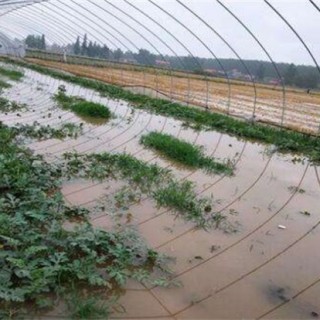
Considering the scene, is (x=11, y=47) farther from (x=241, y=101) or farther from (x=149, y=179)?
(x=149, y=179)

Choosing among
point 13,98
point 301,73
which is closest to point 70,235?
point 13,98

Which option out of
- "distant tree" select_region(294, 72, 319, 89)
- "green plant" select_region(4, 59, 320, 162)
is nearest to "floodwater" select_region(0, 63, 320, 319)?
"green plant" select_region(4, 59, 320, 162)

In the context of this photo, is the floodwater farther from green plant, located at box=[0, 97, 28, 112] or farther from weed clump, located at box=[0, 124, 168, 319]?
green plant, located at box=[0, 97, 28, 112]

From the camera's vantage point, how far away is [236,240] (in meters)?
4.65

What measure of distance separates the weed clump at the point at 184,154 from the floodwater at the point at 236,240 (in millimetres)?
292

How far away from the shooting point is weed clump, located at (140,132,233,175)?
25.2ft

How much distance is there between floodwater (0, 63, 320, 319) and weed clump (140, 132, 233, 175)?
292 mm

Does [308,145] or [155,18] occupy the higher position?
[155,18]

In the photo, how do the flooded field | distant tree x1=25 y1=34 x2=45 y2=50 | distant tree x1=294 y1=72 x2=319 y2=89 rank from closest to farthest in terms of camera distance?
1. the flooded field
2. distant tree x1=294 y1=72 x2=319 y2=89
3. distant tree x1=25 y1=34 x2=45 y2=50

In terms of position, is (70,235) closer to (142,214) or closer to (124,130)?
(142,214)

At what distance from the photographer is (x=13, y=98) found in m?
15.0

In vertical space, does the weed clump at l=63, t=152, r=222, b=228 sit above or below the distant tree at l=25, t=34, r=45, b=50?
below

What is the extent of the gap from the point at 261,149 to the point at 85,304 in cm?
773

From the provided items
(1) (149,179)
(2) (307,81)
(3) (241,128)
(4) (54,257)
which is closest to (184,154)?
(1) (149,179)
